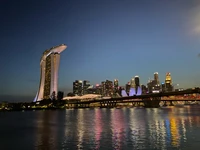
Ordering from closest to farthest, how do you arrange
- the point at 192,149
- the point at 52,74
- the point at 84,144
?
the point at 192,149 → the point at 84,144 → the point at 52,74

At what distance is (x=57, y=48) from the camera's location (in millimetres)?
149500

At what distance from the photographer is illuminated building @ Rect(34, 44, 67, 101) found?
143 metres

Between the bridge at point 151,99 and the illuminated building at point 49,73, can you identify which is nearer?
the bridge at point 151,99

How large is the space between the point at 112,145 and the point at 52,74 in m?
127

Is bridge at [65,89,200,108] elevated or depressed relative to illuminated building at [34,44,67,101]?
depressed

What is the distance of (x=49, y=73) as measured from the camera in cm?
14438

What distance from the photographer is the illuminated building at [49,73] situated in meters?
143

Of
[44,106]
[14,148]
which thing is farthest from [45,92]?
[14,148]

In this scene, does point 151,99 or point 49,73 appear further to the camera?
point 49,73

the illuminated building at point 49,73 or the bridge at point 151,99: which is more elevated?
the illuminated building at point 49,73

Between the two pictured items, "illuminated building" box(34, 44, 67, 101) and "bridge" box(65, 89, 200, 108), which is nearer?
"bridge" box(65, 89, 200, 108)

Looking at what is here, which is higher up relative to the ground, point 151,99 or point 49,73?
point 49,73

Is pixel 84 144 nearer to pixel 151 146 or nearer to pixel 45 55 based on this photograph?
pixel 151 146

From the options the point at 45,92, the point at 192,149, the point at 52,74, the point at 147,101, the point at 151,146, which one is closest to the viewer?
the point at 192,149
